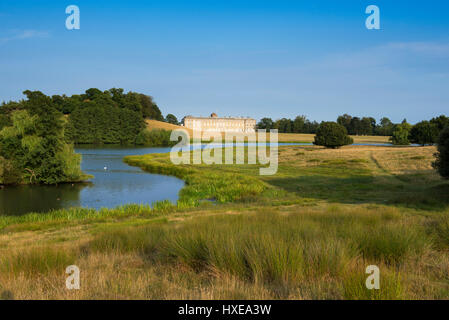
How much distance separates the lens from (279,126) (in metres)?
162

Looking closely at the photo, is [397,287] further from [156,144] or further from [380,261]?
[156,144]

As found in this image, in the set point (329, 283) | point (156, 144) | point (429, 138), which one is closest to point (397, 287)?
point (329, 283)

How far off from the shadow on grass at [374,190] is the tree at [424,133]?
42.8 meters

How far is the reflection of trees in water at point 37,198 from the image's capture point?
2125cm

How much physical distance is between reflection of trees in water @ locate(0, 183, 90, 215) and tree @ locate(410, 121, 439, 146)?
Result: 59.1 metres

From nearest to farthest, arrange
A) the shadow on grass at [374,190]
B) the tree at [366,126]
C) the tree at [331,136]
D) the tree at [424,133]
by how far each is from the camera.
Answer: the shadow on grass at [374,190], the tree at [331,136], the tree at [424,133], the tree at [366,126]

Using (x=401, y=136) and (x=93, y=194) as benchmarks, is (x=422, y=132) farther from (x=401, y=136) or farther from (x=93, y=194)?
(x=93, y=194)

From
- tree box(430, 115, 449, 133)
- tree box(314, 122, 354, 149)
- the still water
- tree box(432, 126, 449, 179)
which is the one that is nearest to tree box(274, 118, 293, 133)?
tree box(430, 115, 449, 133)

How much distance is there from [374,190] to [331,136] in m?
42.5

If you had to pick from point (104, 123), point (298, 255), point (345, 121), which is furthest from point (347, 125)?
point (298, 255)

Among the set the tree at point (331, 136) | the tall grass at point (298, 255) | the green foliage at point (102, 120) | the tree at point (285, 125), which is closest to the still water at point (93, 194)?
the tall grass at point (298, 255)

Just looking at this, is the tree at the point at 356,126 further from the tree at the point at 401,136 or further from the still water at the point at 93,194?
the still water at the point at 93,194

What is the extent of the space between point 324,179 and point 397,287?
2431 centimetres

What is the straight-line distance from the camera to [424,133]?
6394 cm
